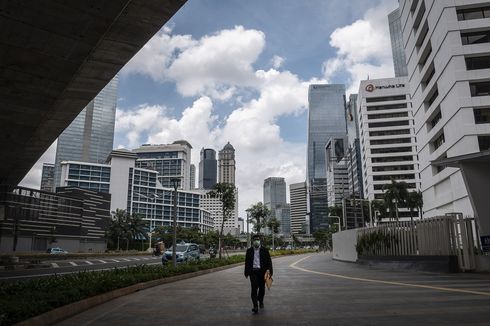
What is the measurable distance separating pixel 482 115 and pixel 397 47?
16418 cm

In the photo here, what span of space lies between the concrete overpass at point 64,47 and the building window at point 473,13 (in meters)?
45.8

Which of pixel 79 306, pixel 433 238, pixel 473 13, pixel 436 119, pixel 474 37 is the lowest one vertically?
pixel 79 306

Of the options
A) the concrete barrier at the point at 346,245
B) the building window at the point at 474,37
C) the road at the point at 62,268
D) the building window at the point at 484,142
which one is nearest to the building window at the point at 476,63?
the building window at the point at 474,37

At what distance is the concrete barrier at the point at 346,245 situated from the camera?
3322cm

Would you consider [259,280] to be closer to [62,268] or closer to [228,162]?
[62,268]

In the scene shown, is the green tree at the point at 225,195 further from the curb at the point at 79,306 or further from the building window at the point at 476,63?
the building window at the point at 476,63

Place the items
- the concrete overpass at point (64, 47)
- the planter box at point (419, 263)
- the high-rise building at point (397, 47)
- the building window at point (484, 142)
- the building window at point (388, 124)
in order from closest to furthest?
the concrete overpass at point (64, 47) < the planter box at point (419, 263) < the building window at point (484, 142) < the building window at point (388, 124) < the high-rise building at point (397, 47)

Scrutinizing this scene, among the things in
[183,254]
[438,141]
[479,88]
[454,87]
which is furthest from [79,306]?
[438,141]

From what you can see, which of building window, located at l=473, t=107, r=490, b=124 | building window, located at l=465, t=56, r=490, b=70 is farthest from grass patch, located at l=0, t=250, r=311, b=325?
building window, located at l=465, t=56, r=490, b=70

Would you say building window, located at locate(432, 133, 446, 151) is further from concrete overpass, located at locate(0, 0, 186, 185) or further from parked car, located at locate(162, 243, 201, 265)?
concrete overpass, located at locate(0, 0, 186, 185)

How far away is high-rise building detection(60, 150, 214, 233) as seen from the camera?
14325 cm

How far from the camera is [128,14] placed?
9.98 m

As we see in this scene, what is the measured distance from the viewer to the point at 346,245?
36.2 metres

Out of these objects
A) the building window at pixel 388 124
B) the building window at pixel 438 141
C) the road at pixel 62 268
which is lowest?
the road at pixel 62 268
